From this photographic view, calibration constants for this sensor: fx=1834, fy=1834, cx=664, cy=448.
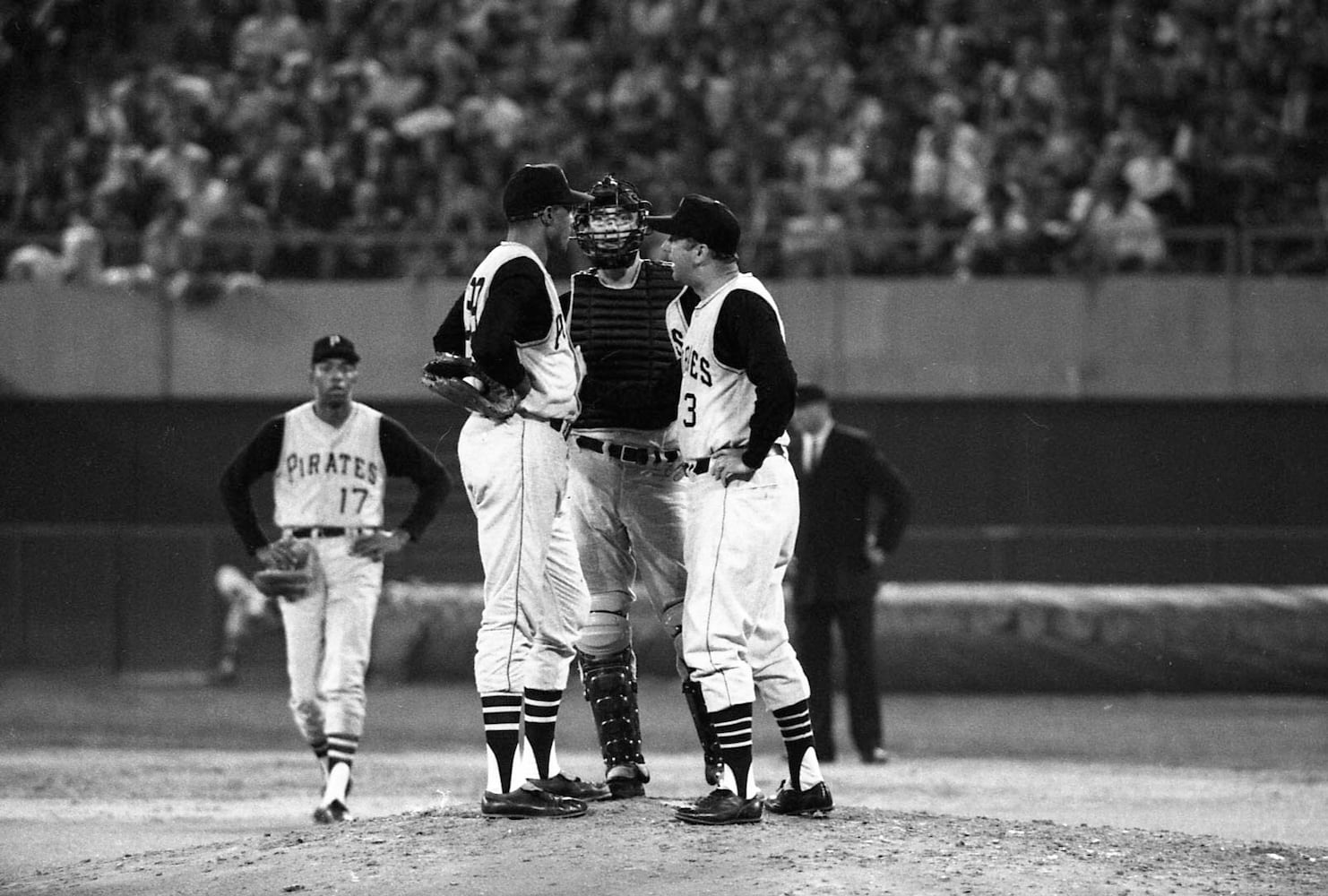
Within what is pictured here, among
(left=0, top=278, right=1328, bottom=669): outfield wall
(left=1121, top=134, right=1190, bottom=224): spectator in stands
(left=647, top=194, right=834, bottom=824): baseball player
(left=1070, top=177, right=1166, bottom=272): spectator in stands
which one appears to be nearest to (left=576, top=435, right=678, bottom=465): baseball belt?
(left=647, top=194, right=834, bottom=824): baseball player

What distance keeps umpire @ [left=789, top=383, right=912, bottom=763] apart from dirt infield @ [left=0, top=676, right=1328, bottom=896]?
427mm

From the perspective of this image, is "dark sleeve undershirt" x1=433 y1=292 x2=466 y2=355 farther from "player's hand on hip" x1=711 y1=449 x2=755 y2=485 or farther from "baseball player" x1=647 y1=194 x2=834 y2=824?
"player's hand on hip" x1=711 y1=449 x2=755 y2=485

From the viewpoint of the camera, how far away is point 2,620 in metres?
17.2

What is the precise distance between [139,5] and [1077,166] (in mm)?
10627

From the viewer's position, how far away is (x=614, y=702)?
24.2 feet

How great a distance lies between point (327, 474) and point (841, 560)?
386 centimetres

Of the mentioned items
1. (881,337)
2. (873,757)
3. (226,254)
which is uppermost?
(226,254)

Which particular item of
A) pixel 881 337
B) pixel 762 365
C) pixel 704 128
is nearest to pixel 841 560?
pixel 762 365

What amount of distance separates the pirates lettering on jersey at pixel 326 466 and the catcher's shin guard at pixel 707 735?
9.25 feet

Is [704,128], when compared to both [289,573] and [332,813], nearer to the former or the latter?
[289,573]

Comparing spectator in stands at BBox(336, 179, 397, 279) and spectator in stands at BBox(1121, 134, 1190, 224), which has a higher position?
spectator in stands at BBox(1121, 134, 1190, 224)

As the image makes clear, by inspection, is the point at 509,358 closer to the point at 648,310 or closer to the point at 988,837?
the point at 648,310

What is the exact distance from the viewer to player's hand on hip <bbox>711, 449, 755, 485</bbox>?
6.64 meters

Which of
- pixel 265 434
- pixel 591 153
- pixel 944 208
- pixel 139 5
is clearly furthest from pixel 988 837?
pixel 139 5
